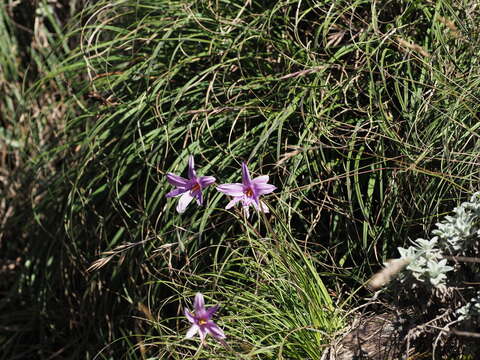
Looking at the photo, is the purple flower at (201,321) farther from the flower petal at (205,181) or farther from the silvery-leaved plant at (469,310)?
the silvery-leaved plant at (469,310)

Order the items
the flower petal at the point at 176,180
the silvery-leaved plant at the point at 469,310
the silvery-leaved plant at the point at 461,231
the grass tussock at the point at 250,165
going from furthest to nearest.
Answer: the grass tussock at the point at 250,165
the flower petal at the point at 176,180
the silvery-leaved plant at the point at 461,231
the silvery-leaved plant at the point at 469,310

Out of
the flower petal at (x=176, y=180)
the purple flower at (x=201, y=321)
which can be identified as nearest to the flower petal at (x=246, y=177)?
the flower petal at (x=176, y=180)

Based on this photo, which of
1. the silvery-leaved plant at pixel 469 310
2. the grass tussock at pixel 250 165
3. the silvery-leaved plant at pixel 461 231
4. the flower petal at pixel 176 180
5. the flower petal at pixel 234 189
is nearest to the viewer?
the silvery-leaved plant at pixel 469 310

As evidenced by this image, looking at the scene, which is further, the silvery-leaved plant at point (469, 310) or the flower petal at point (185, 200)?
the flower petal at point (185, 200)

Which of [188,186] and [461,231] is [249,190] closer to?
[188,186]

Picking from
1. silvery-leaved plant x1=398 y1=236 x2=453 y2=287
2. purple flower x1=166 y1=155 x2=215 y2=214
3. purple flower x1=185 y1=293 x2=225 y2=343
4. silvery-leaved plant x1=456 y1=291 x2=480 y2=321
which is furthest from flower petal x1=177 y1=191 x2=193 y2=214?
silvery-leaved plant x1=456 y1=291 x2=480 y2=321

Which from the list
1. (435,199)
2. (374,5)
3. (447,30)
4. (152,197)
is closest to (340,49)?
(374,5)

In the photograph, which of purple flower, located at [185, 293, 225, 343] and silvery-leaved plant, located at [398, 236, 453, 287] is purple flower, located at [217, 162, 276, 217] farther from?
silvery-leaved plant, located at [398, 236, 453, 287]
